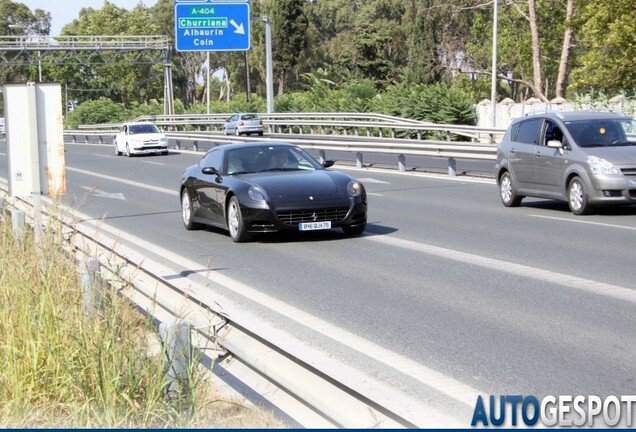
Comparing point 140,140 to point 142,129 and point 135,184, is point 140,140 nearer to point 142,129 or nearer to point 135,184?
point 142,129

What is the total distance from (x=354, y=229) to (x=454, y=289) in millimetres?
4997

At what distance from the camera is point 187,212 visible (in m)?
17.6

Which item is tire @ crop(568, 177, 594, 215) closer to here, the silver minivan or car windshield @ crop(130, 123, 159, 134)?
the silver minivan

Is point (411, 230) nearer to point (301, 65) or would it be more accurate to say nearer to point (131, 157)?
point (131, 157)

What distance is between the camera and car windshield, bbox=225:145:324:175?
1652 centimetres

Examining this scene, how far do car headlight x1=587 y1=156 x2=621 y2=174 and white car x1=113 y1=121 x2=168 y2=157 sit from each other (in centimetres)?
3112

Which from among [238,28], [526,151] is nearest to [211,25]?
[238,28]

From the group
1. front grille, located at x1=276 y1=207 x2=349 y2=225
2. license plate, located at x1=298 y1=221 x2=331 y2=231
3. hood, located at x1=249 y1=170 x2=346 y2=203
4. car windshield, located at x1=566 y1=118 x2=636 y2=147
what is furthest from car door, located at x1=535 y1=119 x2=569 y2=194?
license plate, located at x1=298 y1=221 x2=331 y2=231

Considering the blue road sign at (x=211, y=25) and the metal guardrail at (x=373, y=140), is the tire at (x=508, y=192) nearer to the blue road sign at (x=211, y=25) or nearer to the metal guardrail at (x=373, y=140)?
the metal guardrail at (x=373, y=140)

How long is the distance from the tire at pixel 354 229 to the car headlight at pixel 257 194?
4.10 ft

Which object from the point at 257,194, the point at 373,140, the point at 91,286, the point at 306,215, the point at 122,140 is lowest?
the point at 373,140

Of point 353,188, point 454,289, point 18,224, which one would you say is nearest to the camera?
point 454,289

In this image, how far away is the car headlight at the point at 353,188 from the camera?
15.4 metres

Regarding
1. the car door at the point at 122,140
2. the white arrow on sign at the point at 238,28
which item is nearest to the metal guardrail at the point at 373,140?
the car door at the point at 122,140
